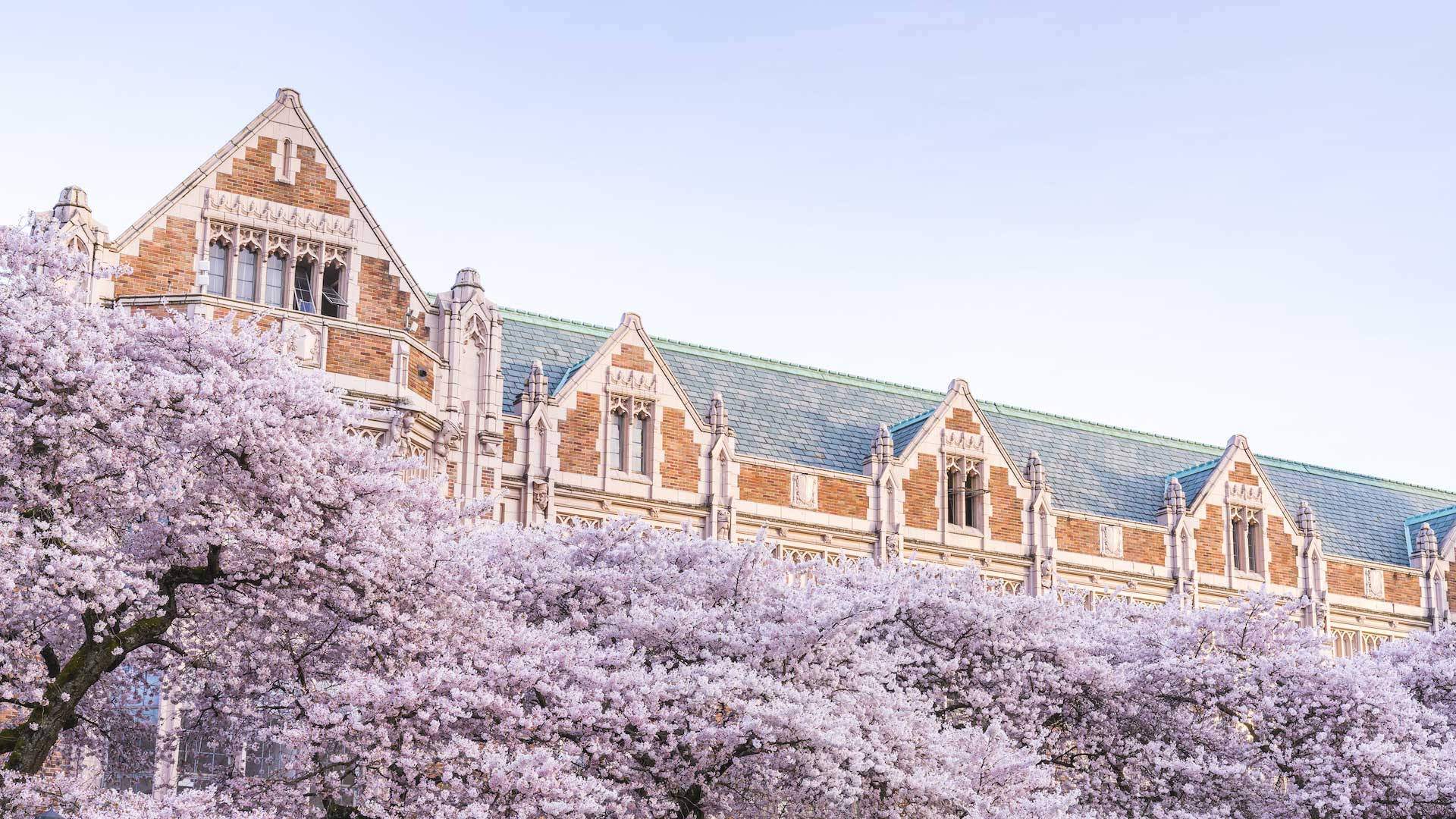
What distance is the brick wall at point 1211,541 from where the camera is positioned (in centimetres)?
5075

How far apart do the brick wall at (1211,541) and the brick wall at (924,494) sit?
8.95 m

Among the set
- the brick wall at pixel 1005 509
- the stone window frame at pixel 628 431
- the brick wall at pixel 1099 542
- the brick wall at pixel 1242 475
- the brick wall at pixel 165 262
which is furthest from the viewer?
the brick wall at pixel 1242 475

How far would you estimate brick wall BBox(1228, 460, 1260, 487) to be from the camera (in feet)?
171

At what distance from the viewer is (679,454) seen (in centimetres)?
4247

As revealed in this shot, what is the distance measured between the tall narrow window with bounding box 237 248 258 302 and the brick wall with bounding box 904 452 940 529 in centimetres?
1767

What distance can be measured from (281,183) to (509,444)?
24.7ft

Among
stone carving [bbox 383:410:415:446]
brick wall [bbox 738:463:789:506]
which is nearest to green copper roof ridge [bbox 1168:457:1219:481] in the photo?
brick wall [bbox 738:463:789:506]

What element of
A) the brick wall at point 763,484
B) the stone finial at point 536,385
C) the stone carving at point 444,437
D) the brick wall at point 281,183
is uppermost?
the brick wall at point 281,183

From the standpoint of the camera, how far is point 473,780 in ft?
75.8

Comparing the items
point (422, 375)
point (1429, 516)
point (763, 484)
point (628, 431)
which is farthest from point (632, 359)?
point (1429, 516)

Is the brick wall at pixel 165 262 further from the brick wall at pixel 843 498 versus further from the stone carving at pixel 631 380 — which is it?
the brick wall at pixel 843 498

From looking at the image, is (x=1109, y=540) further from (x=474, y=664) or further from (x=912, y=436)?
(x=474, y=664)

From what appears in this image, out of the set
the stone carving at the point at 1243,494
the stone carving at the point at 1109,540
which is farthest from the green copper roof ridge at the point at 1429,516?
the stone carving at the point at 1109,540

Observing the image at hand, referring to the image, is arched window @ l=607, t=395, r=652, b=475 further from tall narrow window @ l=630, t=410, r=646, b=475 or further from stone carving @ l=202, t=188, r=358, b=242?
stone carving @ l=202, t=188, r=358, b=242
